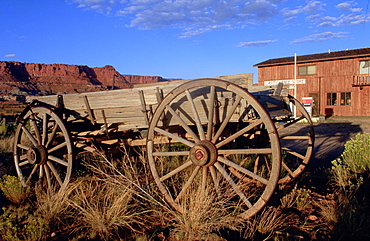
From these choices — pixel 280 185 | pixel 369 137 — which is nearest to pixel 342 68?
pixel 369 137

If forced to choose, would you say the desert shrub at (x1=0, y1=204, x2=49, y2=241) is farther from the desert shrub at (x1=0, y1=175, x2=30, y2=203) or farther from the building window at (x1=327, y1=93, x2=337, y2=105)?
the building window at (x1=327, y1=93, x2=337, y2=105)

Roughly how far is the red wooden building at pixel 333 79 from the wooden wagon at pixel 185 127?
2273cm

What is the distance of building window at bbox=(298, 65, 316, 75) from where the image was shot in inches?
1089

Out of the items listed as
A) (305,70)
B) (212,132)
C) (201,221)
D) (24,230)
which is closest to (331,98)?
(305,70)

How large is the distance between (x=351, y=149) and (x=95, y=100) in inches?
176

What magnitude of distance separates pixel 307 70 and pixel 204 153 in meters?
27.5

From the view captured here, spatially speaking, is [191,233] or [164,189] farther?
[164,189]

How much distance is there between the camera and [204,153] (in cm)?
337

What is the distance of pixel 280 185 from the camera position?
4.77 m

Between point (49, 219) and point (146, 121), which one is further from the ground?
point (146, 121)

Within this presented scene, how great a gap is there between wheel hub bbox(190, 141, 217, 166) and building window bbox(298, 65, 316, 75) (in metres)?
27.3

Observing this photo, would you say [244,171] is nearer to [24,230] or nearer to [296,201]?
[296,201]

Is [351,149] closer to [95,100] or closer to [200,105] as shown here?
[200,105]

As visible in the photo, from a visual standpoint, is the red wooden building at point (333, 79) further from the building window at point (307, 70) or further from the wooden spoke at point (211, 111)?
the wooden spoke at point (211, 111)
